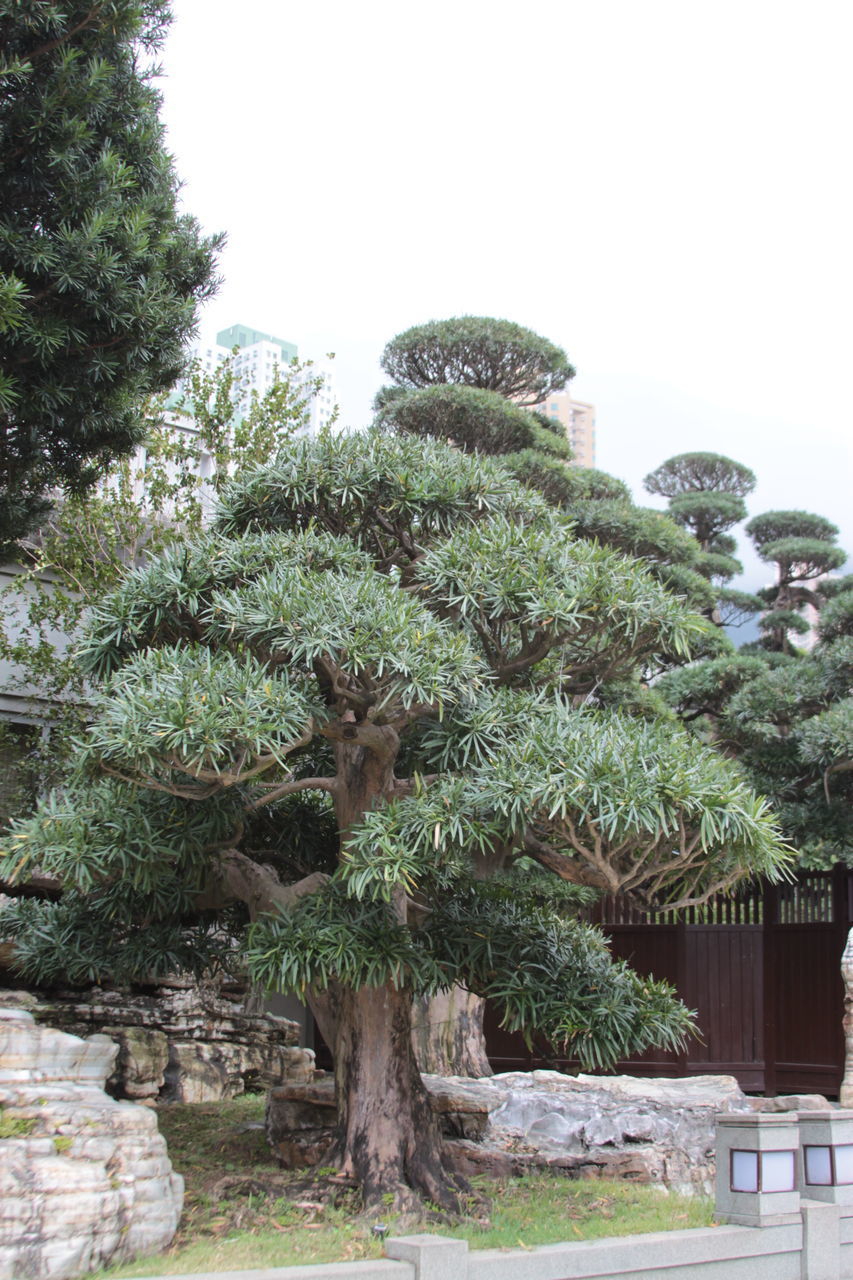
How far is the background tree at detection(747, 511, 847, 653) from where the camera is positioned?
18531 mm

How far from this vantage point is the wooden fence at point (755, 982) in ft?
31.5

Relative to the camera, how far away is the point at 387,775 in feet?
18.8

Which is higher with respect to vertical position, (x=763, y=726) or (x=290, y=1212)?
(x=763, y=726)

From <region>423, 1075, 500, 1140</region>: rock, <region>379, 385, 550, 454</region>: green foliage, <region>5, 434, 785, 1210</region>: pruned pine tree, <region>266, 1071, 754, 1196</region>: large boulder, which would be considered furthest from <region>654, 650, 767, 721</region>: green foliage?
<region>423, 1075, 500, 1140</region>: rock

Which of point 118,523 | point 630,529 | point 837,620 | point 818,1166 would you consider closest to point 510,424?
point 630,529

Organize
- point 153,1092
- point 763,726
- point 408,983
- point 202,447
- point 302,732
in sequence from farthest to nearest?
point 202,447 → point 763,726 → point 153,1092 → point 408,983 → point 302,732

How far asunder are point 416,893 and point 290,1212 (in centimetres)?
164

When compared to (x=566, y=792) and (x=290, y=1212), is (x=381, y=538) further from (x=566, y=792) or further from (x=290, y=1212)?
(x=290, y=1212)

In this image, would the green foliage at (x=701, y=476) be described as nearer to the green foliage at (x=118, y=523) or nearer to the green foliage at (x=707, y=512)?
the green foliage at (x=707, y=512)

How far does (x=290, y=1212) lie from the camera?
5.16 m

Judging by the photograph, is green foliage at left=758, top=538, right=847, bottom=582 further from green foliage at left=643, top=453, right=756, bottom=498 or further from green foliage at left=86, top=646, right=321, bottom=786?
green foliage at left=86, top=646, right=321, bottom=786

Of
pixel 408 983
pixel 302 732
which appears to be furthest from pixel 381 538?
pixel 408 983

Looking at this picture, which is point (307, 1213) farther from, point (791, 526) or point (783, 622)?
point (791, 526)

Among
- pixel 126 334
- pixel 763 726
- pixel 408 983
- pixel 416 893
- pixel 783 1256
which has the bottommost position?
pixel 783 1256
